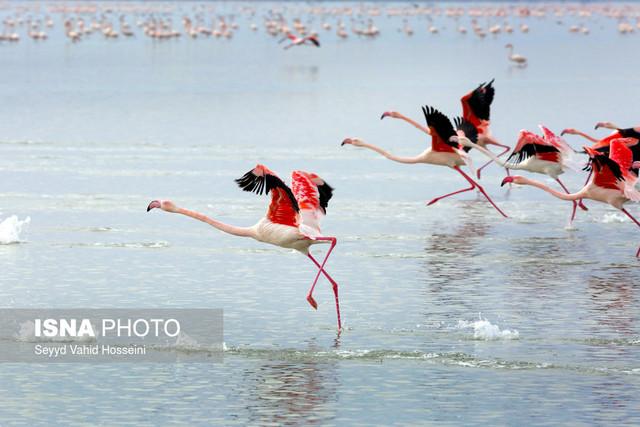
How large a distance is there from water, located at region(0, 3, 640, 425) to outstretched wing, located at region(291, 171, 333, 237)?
79 centimetres

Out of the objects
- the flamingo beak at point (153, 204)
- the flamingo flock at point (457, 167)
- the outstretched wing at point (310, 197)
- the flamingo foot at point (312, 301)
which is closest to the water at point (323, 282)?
the flamingo foot at point (312, 301)

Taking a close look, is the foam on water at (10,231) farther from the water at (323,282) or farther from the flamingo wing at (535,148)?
the flamingo wing at (535,148)

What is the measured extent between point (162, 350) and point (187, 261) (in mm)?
4216

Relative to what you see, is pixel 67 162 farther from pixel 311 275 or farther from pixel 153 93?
pixel 153 93

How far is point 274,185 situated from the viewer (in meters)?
13.7

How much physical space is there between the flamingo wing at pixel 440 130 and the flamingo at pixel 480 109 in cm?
157

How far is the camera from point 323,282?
15852mm

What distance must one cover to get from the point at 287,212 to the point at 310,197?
422 millimetres

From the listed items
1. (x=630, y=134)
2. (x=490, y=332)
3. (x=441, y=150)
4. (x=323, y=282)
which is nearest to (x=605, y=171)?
(x=630, y=134)

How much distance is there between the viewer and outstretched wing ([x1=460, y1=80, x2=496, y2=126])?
22745 millimetres

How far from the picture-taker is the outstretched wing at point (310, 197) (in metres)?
14.3

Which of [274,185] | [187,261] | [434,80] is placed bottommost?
[434,80]

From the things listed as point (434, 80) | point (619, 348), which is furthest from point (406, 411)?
point (434, 80)

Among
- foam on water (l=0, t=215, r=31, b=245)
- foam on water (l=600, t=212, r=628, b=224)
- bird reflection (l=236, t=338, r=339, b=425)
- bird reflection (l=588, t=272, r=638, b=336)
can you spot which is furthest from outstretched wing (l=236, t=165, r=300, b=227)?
foam on water (l=600, t=212, r=628, b=224)
